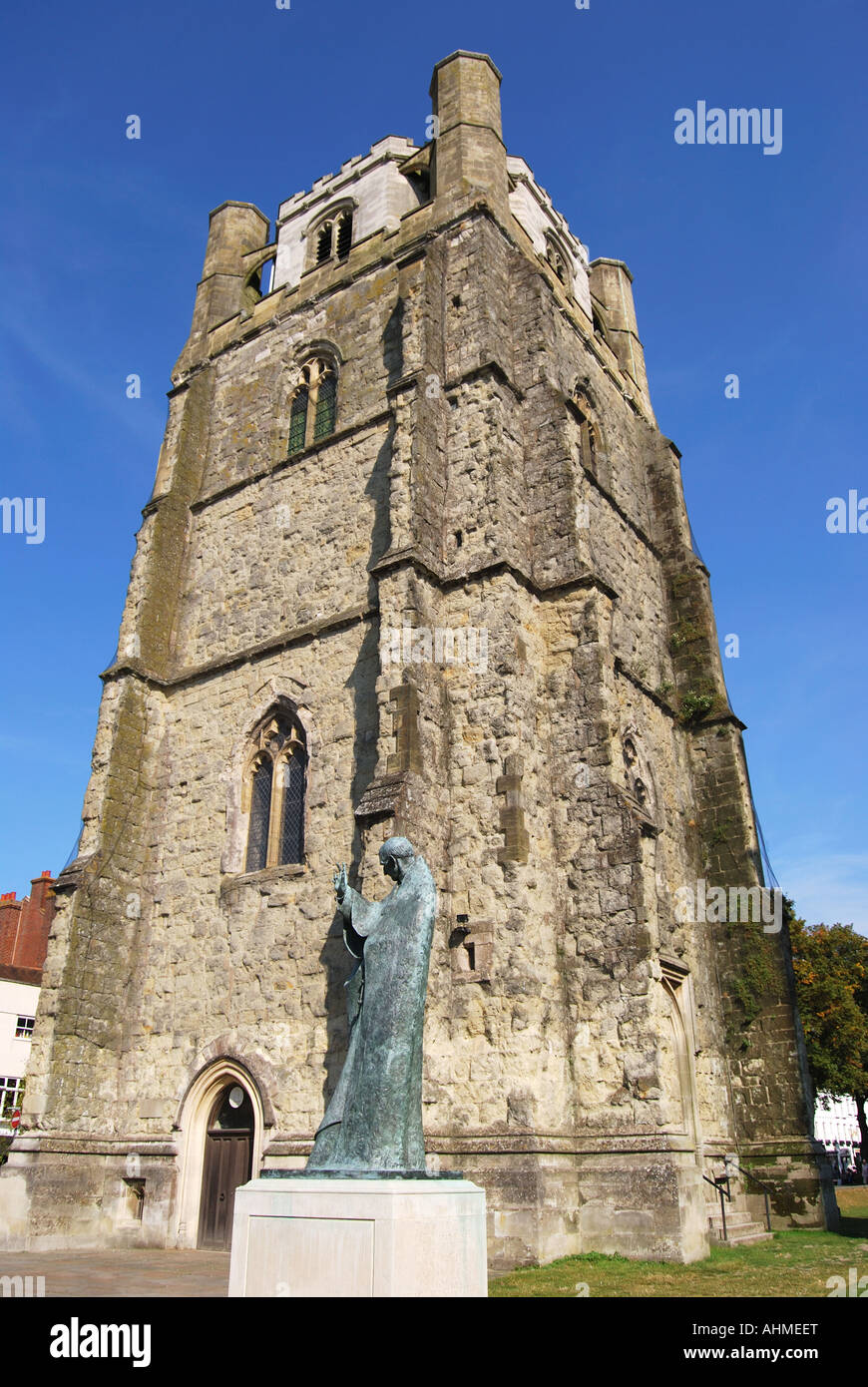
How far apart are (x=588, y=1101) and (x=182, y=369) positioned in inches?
653

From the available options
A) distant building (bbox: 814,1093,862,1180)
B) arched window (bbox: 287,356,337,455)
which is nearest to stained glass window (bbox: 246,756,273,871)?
arched window (bbox: 287,356,337,455)

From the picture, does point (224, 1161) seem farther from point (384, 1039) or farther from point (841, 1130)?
point (841, 1130)

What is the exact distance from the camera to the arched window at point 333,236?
20.8 meters

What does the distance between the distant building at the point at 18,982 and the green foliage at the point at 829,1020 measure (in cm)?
2254

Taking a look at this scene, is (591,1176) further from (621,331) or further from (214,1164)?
(621,331)

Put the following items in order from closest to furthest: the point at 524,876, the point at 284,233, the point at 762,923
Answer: the point at 524,876
the point at 762,923
the point at 284,233

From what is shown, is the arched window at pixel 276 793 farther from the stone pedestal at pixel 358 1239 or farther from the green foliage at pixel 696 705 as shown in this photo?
the stone pedestal at pixel 358 1239

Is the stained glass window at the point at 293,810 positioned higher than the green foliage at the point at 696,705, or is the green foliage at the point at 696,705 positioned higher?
the green foliage at the point at 696,705

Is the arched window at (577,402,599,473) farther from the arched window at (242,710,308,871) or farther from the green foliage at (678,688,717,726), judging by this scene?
the arched window at (242,710,308,871)

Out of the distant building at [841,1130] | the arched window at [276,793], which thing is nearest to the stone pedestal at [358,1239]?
the arched window at [276,793]

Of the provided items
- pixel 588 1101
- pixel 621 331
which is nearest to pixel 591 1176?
pixel 588 1101

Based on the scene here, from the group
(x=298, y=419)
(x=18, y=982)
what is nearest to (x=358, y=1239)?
(x=298, y=419)

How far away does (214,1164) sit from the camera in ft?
42.4

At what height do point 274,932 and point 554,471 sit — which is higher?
point 554,471
